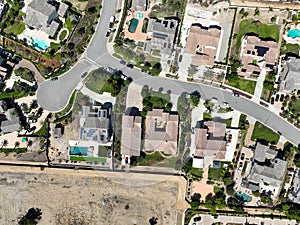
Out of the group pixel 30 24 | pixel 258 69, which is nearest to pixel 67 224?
pixel 30 24

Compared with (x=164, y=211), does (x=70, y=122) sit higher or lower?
higher

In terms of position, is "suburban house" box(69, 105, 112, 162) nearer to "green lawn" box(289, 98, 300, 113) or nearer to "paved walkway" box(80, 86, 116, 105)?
"paved walkway" box(80, 86, 116, 105)

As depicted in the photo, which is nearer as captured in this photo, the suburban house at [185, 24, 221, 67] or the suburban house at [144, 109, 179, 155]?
the suburban house at [144, 109, 179, 155]

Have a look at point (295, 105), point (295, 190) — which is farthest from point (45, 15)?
point (295, 190)

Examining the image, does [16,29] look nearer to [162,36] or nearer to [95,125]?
[95,125]

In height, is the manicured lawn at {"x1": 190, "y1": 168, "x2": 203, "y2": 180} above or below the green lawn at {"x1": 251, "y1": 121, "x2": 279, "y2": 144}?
below

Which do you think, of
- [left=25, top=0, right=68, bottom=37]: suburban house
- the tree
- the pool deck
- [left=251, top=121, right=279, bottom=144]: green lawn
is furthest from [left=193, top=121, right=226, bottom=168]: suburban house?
[left=25, top=0, right=68, bottom=37]: suburban house

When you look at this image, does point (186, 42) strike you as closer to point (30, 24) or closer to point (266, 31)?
point (266, 31)
